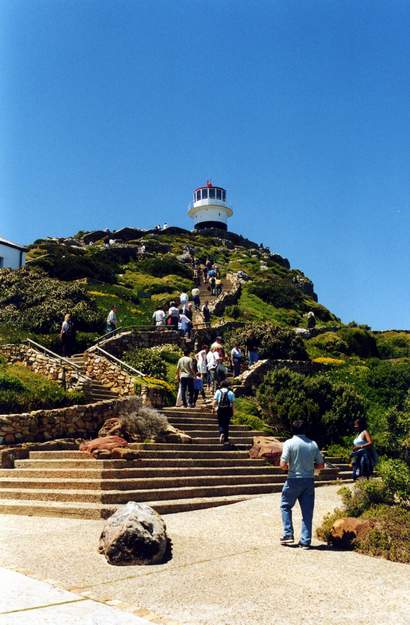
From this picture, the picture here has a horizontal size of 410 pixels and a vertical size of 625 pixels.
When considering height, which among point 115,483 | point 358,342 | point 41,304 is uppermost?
point 41,304

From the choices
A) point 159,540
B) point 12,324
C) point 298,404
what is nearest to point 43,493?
point 159,540

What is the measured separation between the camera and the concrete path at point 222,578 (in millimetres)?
4711

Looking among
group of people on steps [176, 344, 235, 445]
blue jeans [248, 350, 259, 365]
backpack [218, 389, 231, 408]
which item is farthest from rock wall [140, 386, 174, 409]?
blue jeans [248, 350, 259, 365]

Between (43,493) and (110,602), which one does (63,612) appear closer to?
(110,602)

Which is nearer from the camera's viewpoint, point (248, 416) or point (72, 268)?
point (248, 416)

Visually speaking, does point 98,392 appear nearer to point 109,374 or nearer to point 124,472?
point 109,374

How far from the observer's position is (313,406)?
56.2 feet

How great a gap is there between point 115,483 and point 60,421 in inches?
158

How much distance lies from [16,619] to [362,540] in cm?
432

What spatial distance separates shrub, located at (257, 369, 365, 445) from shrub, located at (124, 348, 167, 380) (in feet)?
11.5

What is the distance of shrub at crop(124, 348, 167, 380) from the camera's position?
20.1 metres

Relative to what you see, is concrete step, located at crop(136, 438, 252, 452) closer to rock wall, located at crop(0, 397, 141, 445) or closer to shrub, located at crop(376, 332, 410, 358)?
rock wall, located at crop(0, 397, 141, 445)

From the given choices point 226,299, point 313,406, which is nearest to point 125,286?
point 226,299

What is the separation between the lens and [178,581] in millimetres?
5574
